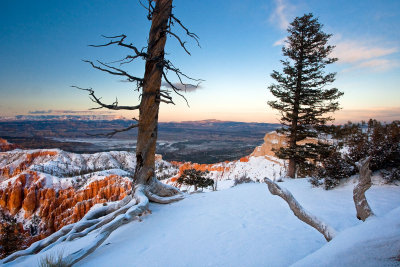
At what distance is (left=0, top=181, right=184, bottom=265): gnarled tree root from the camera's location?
2.84 metres

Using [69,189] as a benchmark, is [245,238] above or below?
above

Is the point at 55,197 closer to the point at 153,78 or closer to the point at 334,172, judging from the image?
the point at 153,78

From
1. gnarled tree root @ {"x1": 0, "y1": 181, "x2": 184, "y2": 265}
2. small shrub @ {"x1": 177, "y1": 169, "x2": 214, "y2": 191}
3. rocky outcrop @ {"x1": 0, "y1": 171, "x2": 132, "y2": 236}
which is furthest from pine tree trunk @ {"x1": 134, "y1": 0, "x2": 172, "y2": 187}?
rocky outcrop @ {"x1": 0, "y1": 171, "x2": 132, "y2": 236}

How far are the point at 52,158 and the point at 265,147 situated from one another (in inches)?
2700

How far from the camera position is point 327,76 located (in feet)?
37.7

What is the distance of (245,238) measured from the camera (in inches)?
111

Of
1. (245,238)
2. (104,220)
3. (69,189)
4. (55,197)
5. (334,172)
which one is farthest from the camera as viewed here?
(69,189)

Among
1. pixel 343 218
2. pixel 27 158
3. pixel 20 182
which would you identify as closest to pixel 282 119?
pixel 343 218

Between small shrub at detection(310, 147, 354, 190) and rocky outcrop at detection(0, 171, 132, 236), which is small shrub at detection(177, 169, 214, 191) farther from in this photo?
rocky outcrop at detection(0, 171, 132, 236)

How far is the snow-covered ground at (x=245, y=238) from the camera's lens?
1190 millimetres

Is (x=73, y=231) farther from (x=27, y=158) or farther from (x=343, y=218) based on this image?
(x=27, y=158)

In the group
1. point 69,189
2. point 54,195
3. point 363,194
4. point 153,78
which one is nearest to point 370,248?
point 363,194

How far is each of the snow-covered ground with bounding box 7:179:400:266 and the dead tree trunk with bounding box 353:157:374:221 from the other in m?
0.20

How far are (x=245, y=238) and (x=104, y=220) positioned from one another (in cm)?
277
